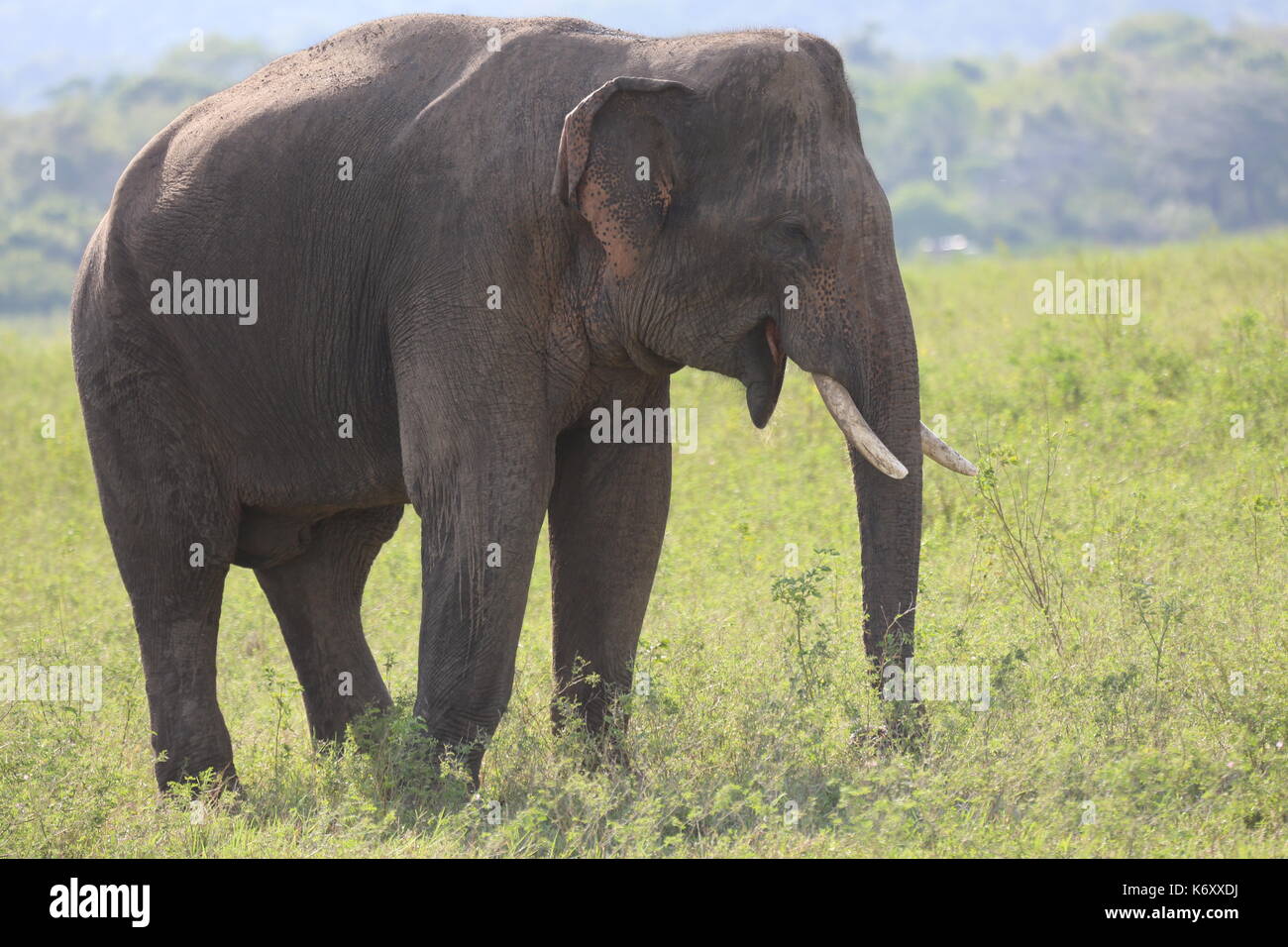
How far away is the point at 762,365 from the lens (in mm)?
6039

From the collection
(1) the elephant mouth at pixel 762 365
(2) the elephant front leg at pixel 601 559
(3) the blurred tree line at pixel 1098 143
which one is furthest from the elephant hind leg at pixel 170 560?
(3) the blurred tree line at pixel 1098 143

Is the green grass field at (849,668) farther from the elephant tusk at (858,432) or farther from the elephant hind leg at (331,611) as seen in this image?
the elephant tusk at (858,432)

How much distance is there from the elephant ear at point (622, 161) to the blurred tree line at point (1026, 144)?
51.9m

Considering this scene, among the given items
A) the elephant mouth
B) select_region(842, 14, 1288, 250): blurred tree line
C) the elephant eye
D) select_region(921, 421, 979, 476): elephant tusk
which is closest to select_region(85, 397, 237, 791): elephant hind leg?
the elephant mouth

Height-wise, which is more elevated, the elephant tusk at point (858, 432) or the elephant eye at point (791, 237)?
the elephant eye at point (791, 237)

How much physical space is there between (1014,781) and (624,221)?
84.3 inches

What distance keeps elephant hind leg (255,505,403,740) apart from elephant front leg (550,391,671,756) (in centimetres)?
114

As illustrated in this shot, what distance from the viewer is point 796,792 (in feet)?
19.7

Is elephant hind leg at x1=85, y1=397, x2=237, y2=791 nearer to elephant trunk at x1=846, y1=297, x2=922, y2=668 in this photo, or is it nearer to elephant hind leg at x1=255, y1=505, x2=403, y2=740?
elephant hind leg at x1=255, y1=505, x2=403, y2=740

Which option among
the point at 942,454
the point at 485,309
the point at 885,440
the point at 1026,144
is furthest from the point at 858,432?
the point at 1026,144

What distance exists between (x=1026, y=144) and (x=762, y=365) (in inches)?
3244

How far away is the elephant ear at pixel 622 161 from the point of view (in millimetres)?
5820

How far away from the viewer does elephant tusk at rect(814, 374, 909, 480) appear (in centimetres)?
570
